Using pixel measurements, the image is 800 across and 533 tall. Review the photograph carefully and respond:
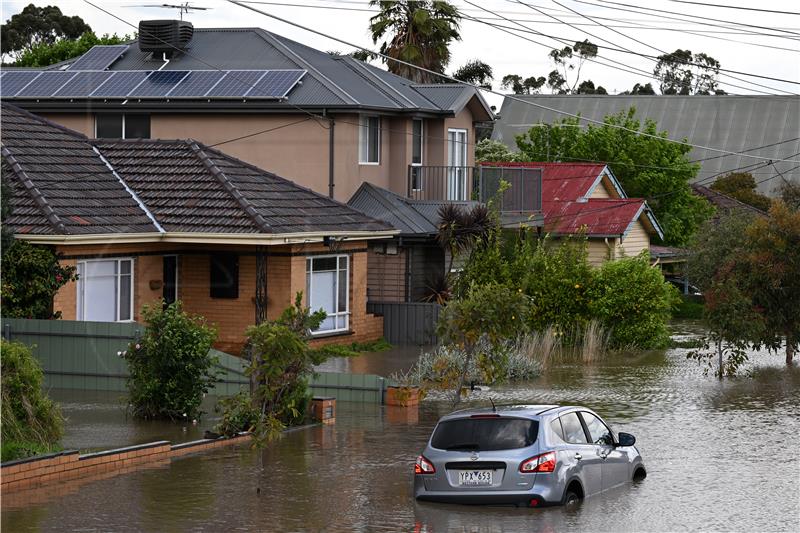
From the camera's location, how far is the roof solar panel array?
1483 inches

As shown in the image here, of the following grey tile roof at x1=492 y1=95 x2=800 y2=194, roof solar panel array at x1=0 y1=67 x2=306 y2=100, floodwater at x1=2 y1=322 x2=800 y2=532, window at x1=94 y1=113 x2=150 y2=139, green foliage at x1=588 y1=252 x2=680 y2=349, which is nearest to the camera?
floodwater at x1=2 y1=322 x2=800 y2=532

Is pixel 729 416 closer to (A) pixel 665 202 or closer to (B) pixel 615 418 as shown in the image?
(B) pixel 615 418

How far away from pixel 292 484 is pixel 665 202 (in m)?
45.6

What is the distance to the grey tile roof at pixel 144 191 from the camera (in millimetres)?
30094

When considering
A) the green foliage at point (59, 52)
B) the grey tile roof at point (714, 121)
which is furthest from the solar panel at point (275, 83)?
the grey tile roof at point (714, 121)

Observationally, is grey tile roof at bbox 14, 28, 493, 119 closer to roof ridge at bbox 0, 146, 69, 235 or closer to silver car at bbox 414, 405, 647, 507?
roof ridge at bbox 0, 146, 69, 235

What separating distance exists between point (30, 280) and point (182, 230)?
14.7 ft

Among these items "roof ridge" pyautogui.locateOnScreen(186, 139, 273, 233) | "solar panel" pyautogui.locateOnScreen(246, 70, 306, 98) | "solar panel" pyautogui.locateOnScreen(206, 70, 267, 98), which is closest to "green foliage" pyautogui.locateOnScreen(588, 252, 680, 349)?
"roof ridge" pyautogui.locateOnScreen(186, 139, 273, 233)

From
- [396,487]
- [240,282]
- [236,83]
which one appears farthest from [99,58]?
[396,487]

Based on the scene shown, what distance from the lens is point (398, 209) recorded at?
37.8m

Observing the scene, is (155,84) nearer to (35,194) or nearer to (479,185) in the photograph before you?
(35,194)

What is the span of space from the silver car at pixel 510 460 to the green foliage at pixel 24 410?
5.02 meters

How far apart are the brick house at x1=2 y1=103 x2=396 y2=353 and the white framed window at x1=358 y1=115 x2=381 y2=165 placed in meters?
3.66

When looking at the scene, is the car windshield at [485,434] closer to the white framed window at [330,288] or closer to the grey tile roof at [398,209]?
the white framed window at [330,288]
